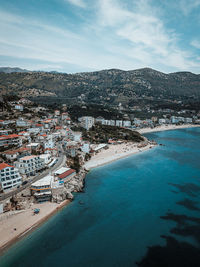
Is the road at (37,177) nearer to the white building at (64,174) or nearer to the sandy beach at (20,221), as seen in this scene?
the white building at (64,174)

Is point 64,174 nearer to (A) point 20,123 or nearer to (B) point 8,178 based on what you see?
(B) point 8,178

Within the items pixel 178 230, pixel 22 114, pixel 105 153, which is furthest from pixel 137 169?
pixel 22 114

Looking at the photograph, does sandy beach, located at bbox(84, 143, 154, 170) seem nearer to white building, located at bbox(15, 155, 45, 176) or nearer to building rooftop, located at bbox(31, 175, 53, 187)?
white building, located at bbox(15, 155, 45, 176)

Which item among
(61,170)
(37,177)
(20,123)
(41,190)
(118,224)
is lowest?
(118,224)

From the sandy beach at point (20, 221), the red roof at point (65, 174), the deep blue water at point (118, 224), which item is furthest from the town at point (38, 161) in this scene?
the deep blue water at point (118, 224)

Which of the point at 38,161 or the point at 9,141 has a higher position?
the point at 9,141

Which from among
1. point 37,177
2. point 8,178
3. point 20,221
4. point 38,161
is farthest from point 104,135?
point 20,221
